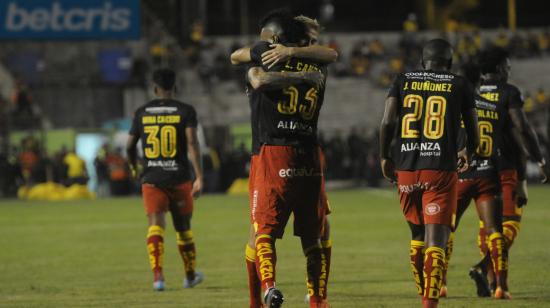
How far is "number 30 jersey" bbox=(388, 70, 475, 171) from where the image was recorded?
909cm

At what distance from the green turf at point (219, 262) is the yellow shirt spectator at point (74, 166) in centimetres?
975

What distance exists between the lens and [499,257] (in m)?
→ 10.9

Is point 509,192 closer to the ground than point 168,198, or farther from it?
farther from it

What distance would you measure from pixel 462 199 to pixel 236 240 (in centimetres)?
900

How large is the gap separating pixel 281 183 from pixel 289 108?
56cm

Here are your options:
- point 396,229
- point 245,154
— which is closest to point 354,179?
point 245,154

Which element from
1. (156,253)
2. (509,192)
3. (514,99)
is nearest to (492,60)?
(514,99)

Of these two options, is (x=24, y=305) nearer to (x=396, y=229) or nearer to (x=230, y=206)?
(x=396, y=229)

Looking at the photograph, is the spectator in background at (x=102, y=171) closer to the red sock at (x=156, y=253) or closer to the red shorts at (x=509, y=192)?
the red sock at (x=156, y=253)

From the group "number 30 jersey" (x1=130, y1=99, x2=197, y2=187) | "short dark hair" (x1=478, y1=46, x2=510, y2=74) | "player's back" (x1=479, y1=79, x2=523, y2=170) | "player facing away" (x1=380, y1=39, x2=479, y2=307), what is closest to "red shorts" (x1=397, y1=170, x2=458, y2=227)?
"player facing away" (x1=380, y1=39, x2=479, y2=307)

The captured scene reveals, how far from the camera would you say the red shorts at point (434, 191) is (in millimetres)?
9008

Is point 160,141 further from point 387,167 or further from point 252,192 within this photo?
point 387,167

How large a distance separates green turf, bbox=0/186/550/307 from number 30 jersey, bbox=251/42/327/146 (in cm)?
259

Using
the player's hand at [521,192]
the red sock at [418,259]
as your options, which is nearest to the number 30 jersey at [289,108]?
the red sock at [418,259]
